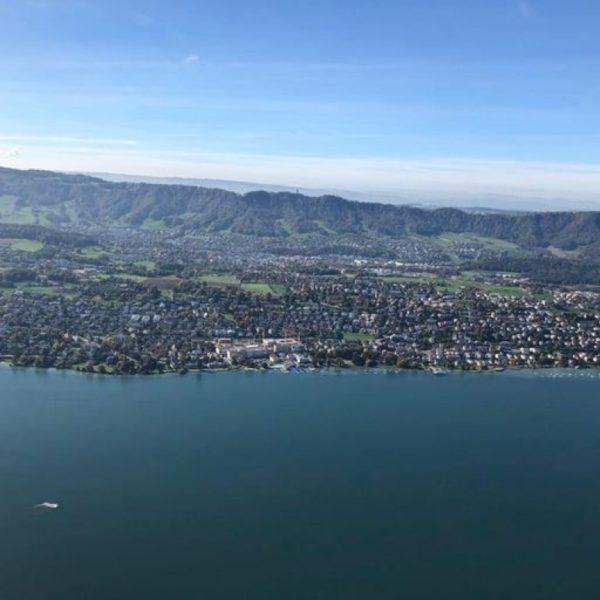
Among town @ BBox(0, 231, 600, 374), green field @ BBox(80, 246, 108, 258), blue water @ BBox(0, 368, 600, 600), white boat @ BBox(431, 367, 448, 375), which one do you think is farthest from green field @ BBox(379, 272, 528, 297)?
blue water @ BBox(0, 368, 600, 600)

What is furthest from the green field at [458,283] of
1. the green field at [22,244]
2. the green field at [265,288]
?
the green field at [22,244]

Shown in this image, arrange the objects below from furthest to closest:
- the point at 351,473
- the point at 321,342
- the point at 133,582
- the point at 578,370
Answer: the point at 321,342, the point at 578,370, the point at 351,473, the point at 133,582

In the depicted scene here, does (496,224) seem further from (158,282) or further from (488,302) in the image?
(158,282)

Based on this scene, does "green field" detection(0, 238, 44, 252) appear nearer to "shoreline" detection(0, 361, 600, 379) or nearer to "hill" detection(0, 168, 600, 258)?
"hill" detection(0, 168, 600, 258)

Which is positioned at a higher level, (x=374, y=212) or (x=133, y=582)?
(x=374, y=212)

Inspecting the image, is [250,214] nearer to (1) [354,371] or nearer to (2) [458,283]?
(2) [458,283]

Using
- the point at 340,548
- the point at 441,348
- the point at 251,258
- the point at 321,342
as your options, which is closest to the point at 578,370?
the point at 441,348
